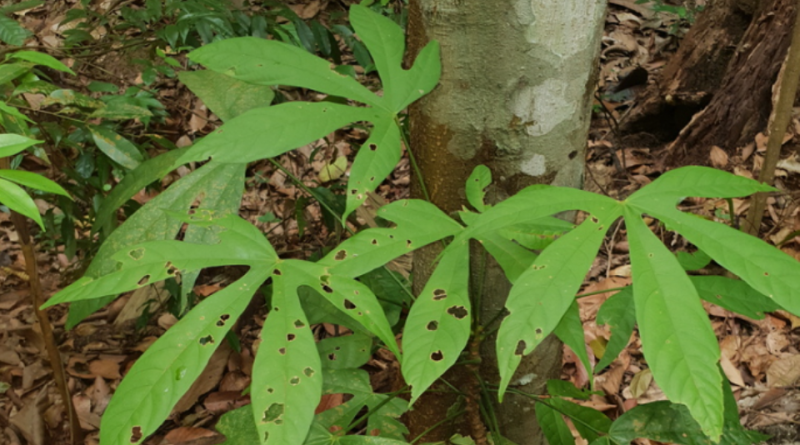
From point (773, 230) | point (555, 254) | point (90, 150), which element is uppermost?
point (555, 254)

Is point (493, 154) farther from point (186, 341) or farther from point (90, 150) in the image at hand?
point (90, 150)

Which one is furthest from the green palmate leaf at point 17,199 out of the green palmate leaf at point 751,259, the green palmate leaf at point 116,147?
the green palmate leaf at point 751,259

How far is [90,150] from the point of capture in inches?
69.1

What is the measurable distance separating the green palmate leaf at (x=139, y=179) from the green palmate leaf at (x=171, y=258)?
276 millimetres

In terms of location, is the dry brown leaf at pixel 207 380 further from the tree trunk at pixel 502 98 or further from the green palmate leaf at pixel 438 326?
the green palmate leaf at pixel 438 326

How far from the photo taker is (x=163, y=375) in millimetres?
847

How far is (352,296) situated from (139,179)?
616 millimetres

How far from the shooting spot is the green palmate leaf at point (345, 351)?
4.19 feet

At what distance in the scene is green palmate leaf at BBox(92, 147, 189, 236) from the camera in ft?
4.14

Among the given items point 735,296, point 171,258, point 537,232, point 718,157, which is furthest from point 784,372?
point 171,258

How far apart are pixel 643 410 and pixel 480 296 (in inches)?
13.7

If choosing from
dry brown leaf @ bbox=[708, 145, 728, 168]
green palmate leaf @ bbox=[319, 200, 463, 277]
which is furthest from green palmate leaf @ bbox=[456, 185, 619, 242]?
dry brown leaf @ bbox=[708, 145, 728, 168]

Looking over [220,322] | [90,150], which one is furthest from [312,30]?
[220,322]

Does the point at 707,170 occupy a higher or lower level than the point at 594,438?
higher
